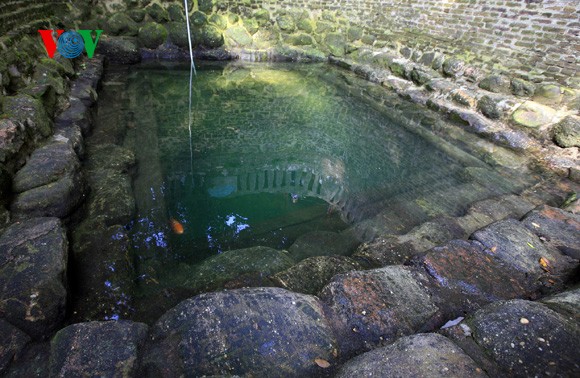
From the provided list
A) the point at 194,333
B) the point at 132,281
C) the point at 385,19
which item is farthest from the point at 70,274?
the point at 385,19

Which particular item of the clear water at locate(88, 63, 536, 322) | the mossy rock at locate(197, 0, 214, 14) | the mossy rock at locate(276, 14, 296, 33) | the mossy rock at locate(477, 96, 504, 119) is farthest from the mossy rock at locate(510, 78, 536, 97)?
the mossy rock at locate(197, 0, 214, 14)

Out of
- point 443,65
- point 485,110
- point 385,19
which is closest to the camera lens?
point 485,110

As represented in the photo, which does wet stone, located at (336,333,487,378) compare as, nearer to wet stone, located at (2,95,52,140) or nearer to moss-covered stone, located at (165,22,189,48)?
wet stone, located at (2,95,52,140)

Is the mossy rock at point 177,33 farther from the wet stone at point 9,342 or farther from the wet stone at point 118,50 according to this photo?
the wet stone at point 9,342

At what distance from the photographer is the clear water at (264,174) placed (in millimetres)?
3043

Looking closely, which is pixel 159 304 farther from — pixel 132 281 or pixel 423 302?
pixel 423 302

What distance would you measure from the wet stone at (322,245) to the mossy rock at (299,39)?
8.66 metres

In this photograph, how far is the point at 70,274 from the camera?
219cm

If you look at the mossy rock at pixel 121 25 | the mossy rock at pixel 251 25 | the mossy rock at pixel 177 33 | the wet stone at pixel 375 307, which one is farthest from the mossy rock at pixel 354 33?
the wet stone at pixel 375 307

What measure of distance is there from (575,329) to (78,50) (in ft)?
28.4

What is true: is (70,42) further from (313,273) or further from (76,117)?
(313,273)

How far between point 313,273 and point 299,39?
950 cm

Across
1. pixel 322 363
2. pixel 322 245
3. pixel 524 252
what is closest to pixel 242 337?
pixel 322 363

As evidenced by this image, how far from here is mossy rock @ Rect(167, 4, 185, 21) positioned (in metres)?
9.08
